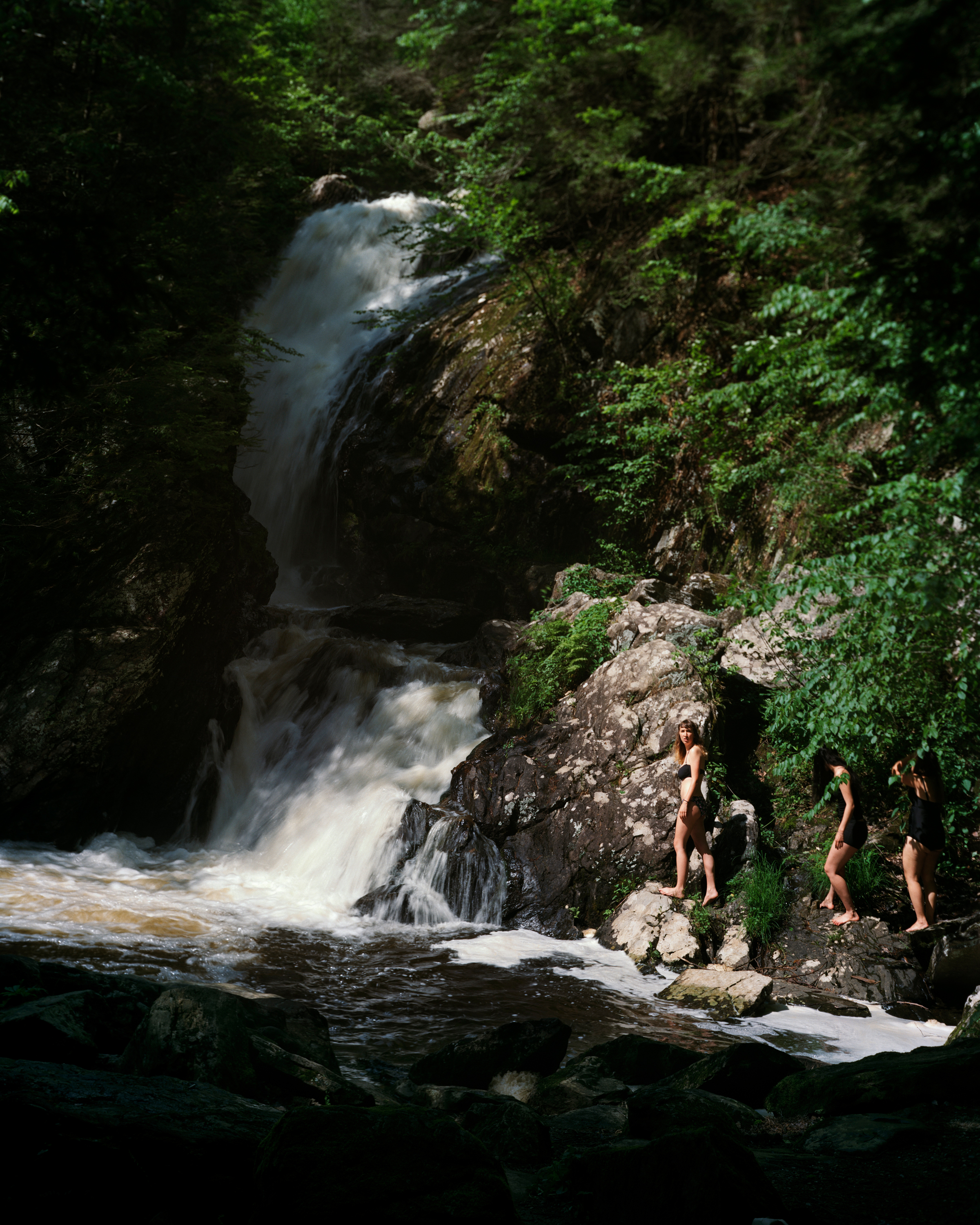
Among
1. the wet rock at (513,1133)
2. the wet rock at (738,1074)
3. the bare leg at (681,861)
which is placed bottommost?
the wet rock at (513,1133)

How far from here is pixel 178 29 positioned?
13008 mm

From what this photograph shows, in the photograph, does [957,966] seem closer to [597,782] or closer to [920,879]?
[920,879]

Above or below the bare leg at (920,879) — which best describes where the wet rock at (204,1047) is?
below

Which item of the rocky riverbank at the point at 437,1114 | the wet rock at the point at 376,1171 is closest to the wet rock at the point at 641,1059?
the rocky riverbank at the point at 437,1114

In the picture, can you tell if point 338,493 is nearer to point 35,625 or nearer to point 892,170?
point 35,625

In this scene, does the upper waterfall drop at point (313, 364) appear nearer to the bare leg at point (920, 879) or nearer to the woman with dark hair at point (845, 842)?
the woman with dark hair at point (845, 842)

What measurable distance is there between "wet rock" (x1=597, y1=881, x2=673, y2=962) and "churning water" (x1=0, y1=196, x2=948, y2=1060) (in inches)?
7.6

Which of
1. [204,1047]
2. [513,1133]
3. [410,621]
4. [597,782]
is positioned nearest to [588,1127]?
[513,1133]

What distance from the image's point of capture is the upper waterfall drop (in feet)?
54.9

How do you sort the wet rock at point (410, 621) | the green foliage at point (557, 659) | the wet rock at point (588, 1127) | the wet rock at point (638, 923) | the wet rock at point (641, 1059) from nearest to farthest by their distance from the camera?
the wet rock at point (588, 1127) → the wet rock at point (641, 1059) → the wet rock at point (638, 923) → the green foliage at point (557, 659) → the wet rock at point (410, 621)

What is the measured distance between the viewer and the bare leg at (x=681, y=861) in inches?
300

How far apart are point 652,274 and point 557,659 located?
21.0 ft

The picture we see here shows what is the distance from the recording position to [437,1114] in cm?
257

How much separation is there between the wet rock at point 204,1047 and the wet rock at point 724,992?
3.41 metres
